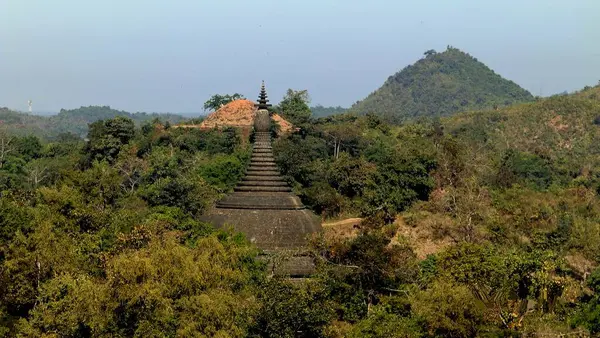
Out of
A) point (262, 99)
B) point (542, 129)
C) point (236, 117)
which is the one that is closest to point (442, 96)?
point (542, 129)

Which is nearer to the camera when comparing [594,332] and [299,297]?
[299,297]

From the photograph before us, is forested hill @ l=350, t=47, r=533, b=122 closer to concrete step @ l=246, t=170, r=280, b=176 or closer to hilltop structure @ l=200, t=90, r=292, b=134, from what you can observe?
hilltop structure @ l=200, t=90, r=292, b=134

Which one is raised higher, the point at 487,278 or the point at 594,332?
the point at 487,278

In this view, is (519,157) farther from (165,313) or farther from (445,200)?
(165,313)

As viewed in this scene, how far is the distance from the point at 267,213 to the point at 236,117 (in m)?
56.4

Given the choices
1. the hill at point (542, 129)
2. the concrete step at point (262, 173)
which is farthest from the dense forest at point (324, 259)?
the hill at point (542, 129)

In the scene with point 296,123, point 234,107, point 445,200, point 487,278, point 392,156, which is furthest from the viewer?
point 234,107

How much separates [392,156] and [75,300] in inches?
1402

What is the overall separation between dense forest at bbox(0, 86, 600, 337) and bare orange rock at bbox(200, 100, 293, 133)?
19.4 metres

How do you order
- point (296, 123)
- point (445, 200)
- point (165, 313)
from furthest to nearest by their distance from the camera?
point (296, 123)
point (445, 200)
point (165, 313)

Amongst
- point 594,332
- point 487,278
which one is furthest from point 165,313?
point 594,332

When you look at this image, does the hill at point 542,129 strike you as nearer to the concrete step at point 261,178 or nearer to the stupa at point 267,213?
the stupa at point 267,213

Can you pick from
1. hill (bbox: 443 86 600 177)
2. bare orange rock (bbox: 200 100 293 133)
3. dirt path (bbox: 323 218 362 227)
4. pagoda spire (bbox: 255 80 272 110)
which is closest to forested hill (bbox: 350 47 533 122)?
hill (bbox: 443 86 600 177)

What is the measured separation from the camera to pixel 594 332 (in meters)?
25.6
